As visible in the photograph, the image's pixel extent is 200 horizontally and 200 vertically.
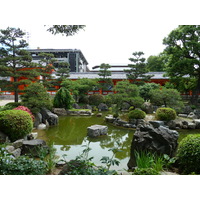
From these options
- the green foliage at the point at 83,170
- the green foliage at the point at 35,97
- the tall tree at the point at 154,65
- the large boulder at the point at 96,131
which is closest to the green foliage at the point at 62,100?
the green foliage at the point at 35,97

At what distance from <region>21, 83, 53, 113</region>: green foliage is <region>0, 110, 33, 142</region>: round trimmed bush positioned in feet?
6.98

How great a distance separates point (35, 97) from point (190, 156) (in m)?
5.68

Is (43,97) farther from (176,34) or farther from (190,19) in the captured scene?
(176,34)

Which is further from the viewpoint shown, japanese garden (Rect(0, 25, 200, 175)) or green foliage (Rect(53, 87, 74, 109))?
green foliage (Rect(53, 87, 74, 109))

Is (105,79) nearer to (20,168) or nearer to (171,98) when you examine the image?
(171,98)

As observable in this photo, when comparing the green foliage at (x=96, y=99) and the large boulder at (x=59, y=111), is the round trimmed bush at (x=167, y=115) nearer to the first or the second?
the large boulder at (x=59, y=111)

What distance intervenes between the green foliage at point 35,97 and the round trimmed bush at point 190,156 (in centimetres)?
525

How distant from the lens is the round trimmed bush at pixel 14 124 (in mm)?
4129

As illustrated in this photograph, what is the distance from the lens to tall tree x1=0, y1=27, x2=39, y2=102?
731cm

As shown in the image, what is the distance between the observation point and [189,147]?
Result: 246 cm

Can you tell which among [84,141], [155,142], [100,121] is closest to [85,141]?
[84,141]

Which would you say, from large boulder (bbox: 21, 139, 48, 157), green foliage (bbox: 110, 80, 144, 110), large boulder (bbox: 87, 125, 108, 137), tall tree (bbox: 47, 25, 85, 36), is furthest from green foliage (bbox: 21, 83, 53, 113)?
tall tree (bbox: 47, 25, 85, 36)

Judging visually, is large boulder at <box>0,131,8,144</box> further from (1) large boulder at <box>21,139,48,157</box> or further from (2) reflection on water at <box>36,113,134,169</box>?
(2) reflection on water at <box>36,113,134,169</box>
